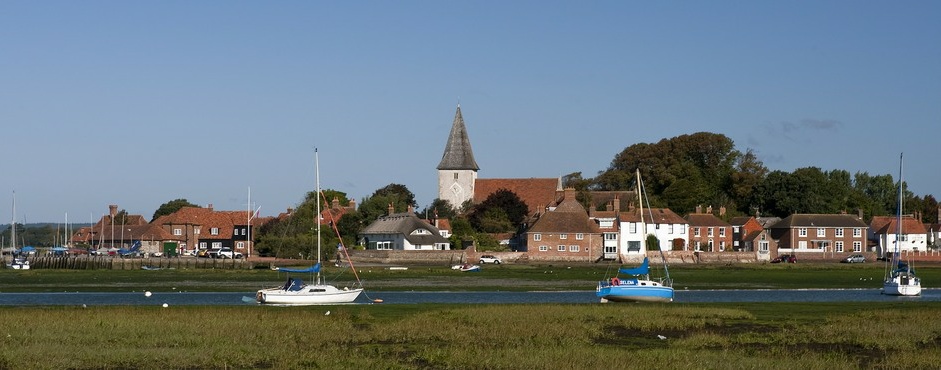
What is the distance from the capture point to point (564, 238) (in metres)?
120

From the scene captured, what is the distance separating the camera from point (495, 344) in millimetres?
36094

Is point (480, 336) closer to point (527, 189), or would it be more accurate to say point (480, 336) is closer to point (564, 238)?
point (564, 238)

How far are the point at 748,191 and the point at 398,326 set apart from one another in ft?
374

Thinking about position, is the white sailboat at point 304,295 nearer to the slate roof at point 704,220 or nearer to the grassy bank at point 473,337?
the grassy bank at point 473,337

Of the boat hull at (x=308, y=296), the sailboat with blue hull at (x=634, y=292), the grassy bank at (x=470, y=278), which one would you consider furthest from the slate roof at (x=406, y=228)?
the boat hull at (x=308, y=296)

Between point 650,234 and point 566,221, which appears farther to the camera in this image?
point 650,234

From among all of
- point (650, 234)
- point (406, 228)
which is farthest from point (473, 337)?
point (406, 228)

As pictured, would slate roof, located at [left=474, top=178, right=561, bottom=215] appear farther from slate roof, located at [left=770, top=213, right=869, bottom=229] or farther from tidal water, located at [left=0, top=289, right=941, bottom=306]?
tidal water, located at [left=0, top=289, right=941, bottom=306]

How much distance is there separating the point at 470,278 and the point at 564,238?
34748mm

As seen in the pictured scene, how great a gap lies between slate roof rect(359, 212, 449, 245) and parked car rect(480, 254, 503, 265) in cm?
1207

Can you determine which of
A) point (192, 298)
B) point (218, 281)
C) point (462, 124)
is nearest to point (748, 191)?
point (462, 124)

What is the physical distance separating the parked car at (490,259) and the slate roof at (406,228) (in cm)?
1207

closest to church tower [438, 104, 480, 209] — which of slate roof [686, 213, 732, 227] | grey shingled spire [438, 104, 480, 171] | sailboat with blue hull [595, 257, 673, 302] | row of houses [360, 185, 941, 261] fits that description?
grey shingled spire [438, 104, 480, 171]

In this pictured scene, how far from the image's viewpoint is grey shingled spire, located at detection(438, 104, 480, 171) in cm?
16350
